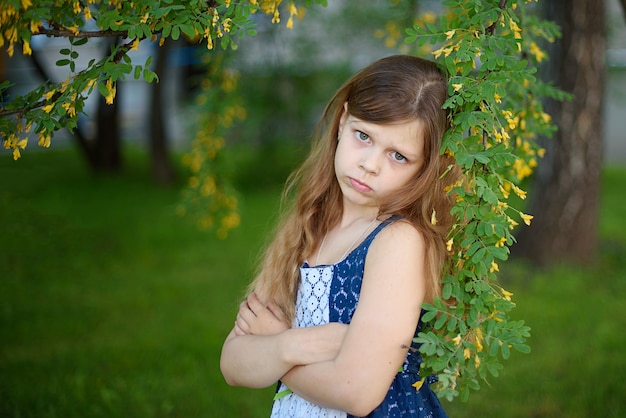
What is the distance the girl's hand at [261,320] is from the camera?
2.09 m

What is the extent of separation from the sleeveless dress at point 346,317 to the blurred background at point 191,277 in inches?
20.3

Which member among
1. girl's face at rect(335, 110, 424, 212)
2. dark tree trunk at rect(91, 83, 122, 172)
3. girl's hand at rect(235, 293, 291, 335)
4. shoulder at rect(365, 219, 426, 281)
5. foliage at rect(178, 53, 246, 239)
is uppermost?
girl's face at rect(335, 110, 424, 212)

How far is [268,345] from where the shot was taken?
1955 mm

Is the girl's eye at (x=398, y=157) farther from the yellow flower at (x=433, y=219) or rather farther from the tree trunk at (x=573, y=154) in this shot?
the tree trunk at (x=573, y=154)

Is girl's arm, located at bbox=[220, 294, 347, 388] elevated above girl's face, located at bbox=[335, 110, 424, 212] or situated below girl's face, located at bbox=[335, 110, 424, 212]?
below

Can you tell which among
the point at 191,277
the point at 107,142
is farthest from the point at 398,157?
the point at 107,142

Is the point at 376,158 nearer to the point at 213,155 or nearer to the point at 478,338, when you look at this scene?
the point at 478,338

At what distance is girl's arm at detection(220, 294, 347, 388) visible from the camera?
1880 mm

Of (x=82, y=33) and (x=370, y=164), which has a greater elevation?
(x=82, y=33)

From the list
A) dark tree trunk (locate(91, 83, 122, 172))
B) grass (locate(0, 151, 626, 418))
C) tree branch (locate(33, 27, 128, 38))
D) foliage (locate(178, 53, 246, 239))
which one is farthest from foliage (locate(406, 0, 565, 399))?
dark tree trunk (locate(91, 83, 122, 172))

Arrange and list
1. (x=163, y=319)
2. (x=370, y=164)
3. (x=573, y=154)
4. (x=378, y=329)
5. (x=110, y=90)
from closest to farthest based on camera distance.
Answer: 1. (x=378, y=329)
2. (x=370, y=164)
3. (x=110, y=90)
4. (x=163, y=319)
5. (x=573, y=154)

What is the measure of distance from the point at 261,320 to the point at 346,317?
26cm

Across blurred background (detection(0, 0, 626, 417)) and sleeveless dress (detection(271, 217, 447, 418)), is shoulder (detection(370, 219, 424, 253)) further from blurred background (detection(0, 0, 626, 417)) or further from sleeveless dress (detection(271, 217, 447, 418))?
blurred background (detection(0, 0, 626, 417))

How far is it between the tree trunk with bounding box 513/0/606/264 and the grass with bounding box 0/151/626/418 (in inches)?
8.0
